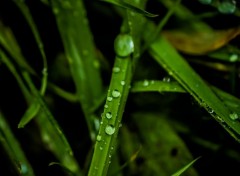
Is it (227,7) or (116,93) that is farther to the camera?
(227,7)

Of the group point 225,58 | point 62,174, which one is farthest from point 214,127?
point 62,174

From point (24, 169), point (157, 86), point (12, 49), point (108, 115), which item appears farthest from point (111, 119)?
point (12, 49)

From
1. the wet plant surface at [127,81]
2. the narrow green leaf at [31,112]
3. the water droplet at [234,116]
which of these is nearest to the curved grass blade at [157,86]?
the wet plant surface at [127,81]

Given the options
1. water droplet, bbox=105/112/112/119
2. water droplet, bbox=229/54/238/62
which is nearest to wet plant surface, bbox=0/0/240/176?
water droplet, bbox=229/54/238/62

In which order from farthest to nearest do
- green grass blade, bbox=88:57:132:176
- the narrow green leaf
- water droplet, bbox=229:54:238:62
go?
water droplet, bbox=229:54:238:62 < the narrow green leaf < green grass blade, bbox=88:57:132:176

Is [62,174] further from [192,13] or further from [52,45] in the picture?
[192,13]

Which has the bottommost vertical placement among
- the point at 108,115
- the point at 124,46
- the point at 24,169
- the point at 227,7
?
the point at 24,169

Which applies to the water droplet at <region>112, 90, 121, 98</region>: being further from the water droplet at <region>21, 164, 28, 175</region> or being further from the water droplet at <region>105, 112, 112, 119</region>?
the water droplet at <region>21, 164, 28, 175</region>

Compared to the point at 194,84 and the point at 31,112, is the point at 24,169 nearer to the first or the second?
the point at 31,112
